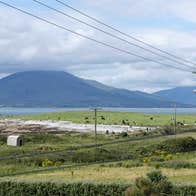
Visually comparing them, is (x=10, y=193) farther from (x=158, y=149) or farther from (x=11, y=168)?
(x=158, y=149)

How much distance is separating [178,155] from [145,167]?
1451 centimetres

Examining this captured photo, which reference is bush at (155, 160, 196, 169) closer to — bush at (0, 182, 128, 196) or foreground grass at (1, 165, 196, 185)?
foreground grass at (1, 165, 196, 185)

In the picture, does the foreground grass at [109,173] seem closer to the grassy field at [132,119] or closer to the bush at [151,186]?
the bush at [151,186]

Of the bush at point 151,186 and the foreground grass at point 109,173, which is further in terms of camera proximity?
the foreground grass at point 109,173

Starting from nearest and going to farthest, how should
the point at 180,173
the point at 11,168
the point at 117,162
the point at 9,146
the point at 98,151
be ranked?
1. the point at 180,173
2. the point at 11,168
3. the point at 117,162
4. the point at 98,151
5. the point at 9,146

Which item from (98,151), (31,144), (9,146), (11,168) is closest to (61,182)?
(11,168)

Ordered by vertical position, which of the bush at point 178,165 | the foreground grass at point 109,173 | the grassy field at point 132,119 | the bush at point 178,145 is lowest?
the foreground grass at point 109,173

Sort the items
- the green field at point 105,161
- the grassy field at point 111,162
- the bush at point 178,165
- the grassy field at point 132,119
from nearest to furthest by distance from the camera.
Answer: the green field at point 105,161, the grassy field at point 111,162, the bush at point 178,165, the grassy field at point 132,119

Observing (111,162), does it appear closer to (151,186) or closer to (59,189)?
(59,189)

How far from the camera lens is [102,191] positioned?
32.6m

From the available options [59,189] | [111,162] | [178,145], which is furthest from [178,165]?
[59,189]

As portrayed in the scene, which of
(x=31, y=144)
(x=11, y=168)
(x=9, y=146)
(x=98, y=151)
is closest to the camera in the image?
(x=11, y=168)

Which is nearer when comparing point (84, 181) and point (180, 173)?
point (84, 181)

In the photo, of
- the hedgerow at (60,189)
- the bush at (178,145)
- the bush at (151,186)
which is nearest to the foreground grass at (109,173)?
the hedgerow at (60,189)
